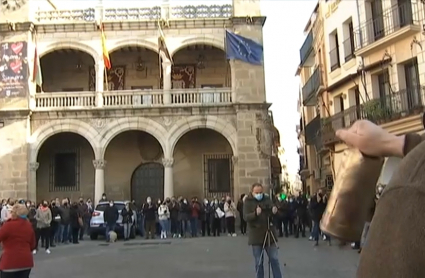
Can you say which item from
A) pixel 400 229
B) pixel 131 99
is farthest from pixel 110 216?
pixel 400 229

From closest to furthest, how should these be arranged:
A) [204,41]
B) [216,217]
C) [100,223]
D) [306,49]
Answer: [100,223]
[216,217]
[204,41]
[306,49]

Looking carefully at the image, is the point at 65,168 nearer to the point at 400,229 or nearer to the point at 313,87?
the point at 313,87

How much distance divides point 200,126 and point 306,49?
10.4 metres

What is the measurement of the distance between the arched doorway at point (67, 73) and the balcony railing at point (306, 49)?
41.2 feet

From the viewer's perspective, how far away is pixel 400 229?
1.21m

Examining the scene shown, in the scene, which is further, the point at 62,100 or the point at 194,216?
the point at 62,100

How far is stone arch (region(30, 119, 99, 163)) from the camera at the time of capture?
968 inches

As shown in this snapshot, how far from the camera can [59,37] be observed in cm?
2558

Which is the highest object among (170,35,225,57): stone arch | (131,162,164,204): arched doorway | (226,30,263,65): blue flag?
(170,35,225,57): stone arch

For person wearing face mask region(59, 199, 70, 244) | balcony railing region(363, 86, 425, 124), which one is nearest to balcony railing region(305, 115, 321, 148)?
balcony railing region(363, 86, 425, 124)

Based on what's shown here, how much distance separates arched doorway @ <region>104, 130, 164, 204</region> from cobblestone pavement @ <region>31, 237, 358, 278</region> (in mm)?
8584

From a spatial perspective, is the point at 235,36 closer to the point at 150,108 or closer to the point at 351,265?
the point at 150,108

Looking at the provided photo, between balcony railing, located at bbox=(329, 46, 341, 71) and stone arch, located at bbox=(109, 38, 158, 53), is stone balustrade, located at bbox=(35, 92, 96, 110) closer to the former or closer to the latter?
stone arch, located at bbox=(109, 38, 158, 53)

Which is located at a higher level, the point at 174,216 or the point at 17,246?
the point at 17,246
